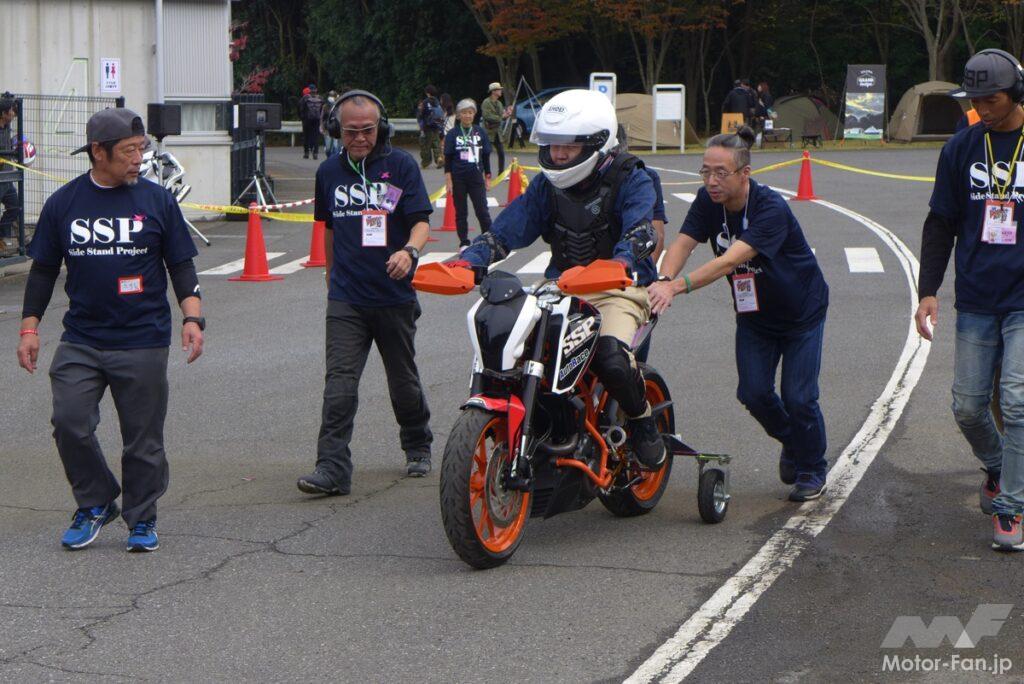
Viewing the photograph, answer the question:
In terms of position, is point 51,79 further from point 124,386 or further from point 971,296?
point 971,296

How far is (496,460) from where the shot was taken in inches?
245

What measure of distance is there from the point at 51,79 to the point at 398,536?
16.7m

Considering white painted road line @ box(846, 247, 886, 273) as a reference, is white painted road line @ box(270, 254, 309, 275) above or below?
below

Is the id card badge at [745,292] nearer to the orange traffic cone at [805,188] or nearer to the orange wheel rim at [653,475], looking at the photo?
the orange wheel rim at [653,475]

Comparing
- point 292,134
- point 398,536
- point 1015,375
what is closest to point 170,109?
point 398,536

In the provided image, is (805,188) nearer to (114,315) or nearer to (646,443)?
(646,443)

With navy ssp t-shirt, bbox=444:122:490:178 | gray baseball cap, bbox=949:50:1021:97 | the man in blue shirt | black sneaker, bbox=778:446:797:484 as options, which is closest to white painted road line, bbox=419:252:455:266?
navy ssp t-shirt, bbox=444:122:490:178

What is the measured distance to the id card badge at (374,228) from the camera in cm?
788

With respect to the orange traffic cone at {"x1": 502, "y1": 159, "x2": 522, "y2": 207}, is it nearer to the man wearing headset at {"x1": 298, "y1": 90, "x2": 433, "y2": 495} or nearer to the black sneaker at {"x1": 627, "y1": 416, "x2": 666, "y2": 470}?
the man wearing headset at {"x1": 298, "y1": 90, "x2": 433, "y2": 495}

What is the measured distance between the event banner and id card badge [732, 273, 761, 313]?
37.7 meters

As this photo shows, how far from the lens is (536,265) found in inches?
701

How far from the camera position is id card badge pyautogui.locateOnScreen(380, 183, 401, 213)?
7.88 m

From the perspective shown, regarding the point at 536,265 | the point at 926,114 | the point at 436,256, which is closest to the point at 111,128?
the point at 536,265

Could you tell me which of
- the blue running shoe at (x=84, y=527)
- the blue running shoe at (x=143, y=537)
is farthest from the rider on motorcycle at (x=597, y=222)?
the blue running shoe at (x=84, y=527)
